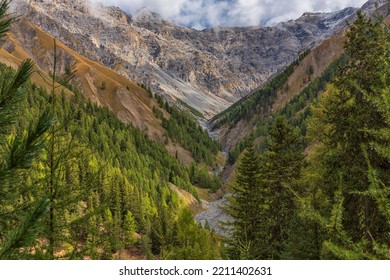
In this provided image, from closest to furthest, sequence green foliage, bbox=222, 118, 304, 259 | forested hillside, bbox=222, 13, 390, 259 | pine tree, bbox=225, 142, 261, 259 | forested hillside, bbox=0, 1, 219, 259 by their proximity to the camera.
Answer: forested hillside, bbox=0, 1, 219, 259 < forested hillside, bbox=222, 13, 390, 259 < green foliage, bbox=222, 118, 304, 259 < pine tree, bbox=225, 142, 261, 259

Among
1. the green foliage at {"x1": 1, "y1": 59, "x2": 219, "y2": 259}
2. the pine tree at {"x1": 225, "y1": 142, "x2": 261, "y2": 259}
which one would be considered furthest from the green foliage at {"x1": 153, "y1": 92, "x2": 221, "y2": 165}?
the pine tree at {"x1": 225, "y1": 142, "x2": 261, "y2": 259}

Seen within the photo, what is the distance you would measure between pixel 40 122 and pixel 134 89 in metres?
191

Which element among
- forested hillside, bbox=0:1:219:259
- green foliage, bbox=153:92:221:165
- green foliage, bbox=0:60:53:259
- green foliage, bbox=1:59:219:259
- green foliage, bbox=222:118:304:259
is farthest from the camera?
green foliage, bbox=153:92:221:165

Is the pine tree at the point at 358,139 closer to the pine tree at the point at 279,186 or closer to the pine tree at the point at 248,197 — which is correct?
the pine tree at the point at 279,186

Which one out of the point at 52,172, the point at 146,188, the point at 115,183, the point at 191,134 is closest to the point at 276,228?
the point at 52,172

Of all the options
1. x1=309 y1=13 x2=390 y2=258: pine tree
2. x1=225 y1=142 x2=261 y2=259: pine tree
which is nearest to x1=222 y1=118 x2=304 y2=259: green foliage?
x1=225 y1=142 x2=261 y2=259: pine tree

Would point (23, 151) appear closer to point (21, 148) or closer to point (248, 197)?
point (21, 148)

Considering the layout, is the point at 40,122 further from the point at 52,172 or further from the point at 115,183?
the point at 115,183

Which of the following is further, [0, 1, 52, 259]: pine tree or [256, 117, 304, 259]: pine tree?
[256, 117, 304, 259]: pine tree

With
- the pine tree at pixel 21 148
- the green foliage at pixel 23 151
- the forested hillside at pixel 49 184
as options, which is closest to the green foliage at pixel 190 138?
the forested hillside at pixel 49 184

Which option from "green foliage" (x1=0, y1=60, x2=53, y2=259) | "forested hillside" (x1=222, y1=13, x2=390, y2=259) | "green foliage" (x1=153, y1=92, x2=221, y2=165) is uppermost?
"green foliage" (x1=153, y1=92, x2=221, y2=165)

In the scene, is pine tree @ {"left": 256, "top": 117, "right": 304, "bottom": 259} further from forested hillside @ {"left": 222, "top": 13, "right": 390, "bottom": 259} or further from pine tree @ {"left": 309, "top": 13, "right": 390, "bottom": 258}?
pine tree @ {"left": 309, "top": 13, "right": 390, "bottom": 258}

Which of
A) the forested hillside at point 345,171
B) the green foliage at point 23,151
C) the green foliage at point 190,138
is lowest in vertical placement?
the green foliage at point 23,151

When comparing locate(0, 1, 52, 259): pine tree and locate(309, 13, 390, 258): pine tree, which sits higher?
locate(309, 13, 390, 258): pine tree
